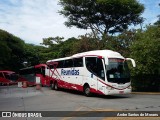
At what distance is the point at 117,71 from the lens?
2397 cm

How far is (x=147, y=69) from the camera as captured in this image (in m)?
28.7

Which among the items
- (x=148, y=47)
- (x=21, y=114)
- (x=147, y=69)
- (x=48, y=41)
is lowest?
(x=21, y=114)

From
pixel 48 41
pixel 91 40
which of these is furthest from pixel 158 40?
pixel 48 41

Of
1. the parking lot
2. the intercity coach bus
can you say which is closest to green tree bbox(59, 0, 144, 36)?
the intercity coach bus

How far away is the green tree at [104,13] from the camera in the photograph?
46.3 metres

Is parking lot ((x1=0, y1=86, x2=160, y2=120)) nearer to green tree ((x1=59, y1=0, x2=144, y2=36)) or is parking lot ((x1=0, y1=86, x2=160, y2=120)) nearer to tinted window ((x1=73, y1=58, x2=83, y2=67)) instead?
tinted window ((x1=73, y1=58, x2=83, y2=67))

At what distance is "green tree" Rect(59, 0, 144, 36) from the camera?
46312mm

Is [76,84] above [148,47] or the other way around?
the other way around

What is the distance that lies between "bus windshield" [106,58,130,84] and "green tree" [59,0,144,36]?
21475mm

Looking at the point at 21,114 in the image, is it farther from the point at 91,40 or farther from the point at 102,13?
the point at 102,13

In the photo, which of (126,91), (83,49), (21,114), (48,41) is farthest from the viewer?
(48,41)

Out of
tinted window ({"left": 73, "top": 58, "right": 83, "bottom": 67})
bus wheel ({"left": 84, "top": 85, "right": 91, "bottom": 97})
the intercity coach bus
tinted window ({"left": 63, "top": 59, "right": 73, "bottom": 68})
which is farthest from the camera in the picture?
the intercity coach bus

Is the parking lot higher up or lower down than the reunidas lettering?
lower down

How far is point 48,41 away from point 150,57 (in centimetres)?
4110
